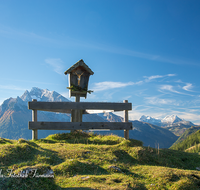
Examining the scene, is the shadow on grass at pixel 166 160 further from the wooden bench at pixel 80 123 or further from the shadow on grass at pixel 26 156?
the shadow on grass at pixel 26 156

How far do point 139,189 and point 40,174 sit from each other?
3.55 m

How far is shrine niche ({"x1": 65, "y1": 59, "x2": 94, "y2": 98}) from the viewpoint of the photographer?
14652mm

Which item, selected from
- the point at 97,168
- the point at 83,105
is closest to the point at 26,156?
the point at 97,168

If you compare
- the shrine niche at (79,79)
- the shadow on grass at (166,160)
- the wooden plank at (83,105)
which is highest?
the shrine niche at (79,79)

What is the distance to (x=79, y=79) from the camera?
14969 millimetres

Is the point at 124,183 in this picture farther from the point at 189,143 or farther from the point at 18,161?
the point at 189,143

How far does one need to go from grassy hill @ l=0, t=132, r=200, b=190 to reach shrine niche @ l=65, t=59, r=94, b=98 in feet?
22.0

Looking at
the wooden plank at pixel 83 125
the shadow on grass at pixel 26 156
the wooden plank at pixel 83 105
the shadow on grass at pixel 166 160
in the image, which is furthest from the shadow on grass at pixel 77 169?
the wooden plank at pixel 83 105

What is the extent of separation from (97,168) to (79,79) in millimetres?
9435

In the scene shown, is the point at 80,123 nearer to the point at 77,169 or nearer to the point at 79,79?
the point at 77,169

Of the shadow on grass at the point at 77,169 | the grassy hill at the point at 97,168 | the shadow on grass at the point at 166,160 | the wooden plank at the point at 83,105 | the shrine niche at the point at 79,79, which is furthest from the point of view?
the shrine niche at the point at 79,79

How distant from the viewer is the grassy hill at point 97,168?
17.0 feet

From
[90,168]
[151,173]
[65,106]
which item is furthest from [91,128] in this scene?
[151,173]

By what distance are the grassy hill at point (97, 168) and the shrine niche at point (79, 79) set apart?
669cm
